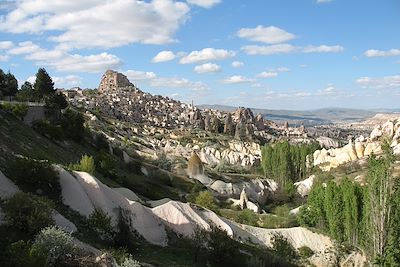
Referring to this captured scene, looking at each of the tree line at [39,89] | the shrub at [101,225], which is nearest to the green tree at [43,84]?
the tree line at [39,89]

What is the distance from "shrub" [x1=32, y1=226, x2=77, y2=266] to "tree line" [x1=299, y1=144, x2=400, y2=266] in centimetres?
2027

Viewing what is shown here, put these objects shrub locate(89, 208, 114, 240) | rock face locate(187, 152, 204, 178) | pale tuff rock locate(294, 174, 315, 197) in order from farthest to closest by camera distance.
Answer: pale tuff rock locate(294, 174, 315, 197) → rock face locate(187, 152, 204, 178) → shrub locate(89, 208, 114, 240)

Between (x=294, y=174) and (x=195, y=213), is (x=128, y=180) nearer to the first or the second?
(x=195, y=213)

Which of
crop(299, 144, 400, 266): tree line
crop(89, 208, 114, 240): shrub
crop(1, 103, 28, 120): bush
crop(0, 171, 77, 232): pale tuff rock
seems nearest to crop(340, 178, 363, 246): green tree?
crop(299, 144, 400, 266): tree line

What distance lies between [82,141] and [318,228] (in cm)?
3188

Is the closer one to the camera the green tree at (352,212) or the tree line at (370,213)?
the tree line at (370,213)

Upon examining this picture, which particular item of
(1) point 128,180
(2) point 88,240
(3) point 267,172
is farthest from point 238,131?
(2) point 88,240

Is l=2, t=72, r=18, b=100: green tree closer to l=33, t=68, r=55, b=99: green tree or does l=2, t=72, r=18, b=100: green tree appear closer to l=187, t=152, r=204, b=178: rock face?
l=33, t=68, r=55, b=99: green tree

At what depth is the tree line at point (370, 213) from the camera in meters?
29.6

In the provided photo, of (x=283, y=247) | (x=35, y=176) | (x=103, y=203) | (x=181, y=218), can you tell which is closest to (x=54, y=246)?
(x=35, y=176)

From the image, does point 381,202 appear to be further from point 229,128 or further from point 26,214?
point 229,128

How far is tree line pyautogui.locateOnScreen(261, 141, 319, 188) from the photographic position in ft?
303

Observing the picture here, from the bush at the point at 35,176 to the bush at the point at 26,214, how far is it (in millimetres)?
4615

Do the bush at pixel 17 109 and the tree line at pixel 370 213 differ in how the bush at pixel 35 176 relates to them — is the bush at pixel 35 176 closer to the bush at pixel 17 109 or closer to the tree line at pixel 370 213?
the tree line at pixel 370 213
